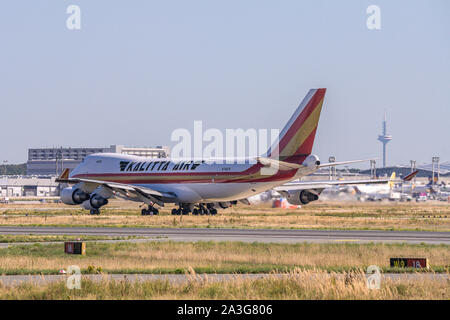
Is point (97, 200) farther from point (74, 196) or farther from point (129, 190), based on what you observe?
point (74, 196)

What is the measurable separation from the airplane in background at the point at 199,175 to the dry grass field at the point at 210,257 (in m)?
23.6

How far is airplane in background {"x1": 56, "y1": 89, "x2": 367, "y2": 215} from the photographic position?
63.8m

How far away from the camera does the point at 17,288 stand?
860 inches

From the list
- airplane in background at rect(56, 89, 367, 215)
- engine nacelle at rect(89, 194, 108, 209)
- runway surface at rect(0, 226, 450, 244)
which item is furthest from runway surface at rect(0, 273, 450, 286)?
engine nacelle at rect(89, 194, 108, 209)

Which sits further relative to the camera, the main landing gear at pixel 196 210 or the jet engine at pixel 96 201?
the main landing gear at pixel 196 210

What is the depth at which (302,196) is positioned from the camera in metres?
77.0

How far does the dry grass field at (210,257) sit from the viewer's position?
2903cm

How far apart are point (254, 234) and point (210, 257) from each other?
49.9 feet

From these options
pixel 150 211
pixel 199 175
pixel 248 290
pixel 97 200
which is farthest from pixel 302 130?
pixel 248 290

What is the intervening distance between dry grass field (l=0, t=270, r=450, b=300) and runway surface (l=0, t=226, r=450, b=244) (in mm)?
19928

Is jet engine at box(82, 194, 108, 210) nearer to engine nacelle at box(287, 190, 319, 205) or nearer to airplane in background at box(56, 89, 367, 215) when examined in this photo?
airplane in background at box(56, 89, 367, 215)

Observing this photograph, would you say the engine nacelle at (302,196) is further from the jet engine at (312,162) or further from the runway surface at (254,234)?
the runway surface at (254,234)

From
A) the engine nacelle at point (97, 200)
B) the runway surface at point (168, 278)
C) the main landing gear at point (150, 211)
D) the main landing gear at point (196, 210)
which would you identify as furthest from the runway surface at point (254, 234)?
the main landing gear at point (196, 210)
